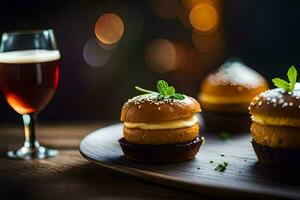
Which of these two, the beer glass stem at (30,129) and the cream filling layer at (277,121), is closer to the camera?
the cream filling layer at (277,121)

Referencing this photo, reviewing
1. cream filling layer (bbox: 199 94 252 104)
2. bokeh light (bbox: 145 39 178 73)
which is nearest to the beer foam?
cream filling layer (bbox: 199 94 252 104)

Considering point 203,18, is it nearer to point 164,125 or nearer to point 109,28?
point 109,28

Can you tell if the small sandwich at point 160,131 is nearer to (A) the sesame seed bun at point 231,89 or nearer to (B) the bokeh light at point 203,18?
(A) the sesame seed bun at point 231,89

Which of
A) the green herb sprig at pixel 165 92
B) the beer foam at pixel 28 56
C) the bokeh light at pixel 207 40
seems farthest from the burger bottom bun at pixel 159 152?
the bokeh light at pixel 207 40

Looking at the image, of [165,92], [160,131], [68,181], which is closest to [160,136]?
[160,131]

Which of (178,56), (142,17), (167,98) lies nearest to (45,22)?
(142,17)

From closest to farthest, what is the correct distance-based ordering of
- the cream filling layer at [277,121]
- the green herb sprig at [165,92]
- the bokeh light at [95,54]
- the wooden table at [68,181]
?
the wooden table at [68,181] < the cream filling layer at [277,121] < the green herb sprig at [165,92] < the bokeh light at [95,54]
